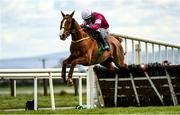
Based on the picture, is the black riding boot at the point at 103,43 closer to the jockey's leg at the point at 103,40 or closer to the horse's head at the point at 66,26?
the jockey's leg at the point at 103,40

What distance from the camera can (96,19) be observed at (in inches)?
432

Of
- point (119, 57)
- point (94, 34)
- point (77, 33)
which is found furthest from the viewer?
point (119, 57)

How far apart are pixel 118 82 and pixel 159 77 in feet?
2.84

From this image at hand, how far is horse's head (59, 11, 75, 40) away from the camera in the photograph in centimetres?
1004

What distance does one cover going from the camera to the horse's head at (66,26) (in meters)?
10.0

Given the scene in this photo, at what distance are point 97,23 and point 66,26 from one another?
0.95 m

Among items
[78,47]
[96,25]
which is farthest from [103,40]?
[78,47]

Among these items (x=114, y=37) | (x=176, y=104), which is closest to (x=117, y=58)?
(x=114, y=37)

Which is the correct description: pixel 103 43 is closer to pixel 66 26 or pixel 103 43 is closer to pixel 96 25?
pixel 96 25

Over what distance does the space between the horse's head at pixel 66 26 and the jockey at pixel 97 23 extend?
51cm

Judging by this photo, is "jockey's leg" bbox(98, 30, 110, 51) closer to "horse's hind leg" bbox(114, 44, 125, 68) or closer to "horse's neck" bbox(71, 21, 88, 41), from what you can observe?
"horse's hind leg" bbox(114, 44, 125, 68)

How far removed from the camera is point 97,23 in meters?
11.0

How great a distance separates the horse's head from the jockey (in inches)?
20.2

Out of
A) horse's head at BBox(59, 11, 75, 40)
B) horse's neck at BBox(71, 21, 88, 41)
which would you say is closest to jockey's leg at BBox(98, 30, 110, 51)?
horse's neck at BBox(71, 21, 88, 41)
